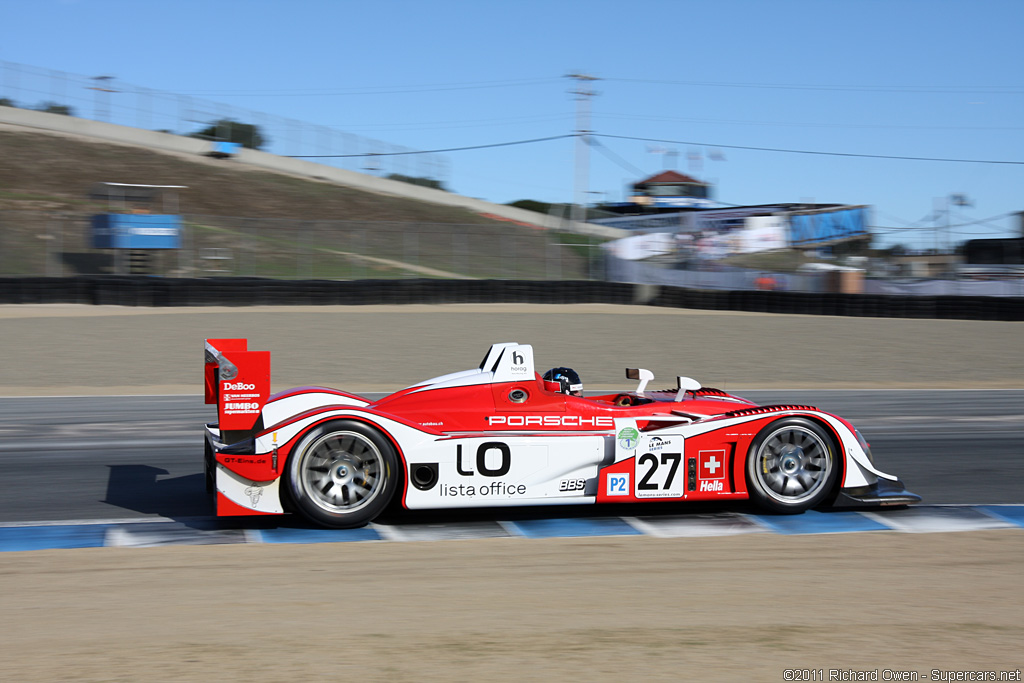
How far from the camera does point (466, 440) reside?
5.82 meters

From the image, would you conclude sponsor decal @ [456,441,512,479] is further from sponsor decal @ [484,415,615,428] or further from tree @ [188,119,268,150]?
tree @ [188,119,268,150]

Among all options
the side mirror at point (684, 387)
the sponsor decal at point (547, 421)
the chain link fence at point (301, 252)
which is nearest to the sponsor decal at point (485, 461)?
the sponsor decal at point (547, 421)

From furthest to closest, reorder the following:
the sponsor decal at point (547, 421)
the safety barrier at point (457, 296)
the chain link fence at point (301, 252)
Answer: the chain link fence at point (301, 252)
the safety barrier at point (457, 296)
the sponsor decal at point (547, 421)

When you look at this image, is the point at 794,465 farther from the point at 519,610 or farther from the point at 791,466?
the point at 519,610

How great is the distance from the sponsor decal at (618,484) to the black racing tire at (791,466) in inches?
32.1

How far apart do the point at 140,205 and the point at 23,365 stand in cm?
1892

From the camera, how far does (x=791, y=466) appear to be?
6.23 meters

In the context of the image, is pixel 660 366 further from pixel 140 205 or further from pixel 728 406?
pixel 140 205

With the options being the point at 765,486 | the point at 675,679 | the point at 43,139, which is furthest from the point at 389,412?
the point at 43,139

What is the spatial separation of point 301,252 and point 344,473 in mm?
27721

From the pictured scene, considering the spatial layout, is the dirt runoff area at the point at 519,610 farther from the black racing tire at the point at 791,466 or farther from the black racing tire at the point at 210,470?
the black racing tire at the point at 210,470

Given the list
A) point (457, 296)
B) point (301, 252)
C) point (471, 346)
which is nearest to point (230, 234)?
point (301, 252)

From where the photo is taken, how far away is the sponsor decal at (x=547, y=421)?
5969mm

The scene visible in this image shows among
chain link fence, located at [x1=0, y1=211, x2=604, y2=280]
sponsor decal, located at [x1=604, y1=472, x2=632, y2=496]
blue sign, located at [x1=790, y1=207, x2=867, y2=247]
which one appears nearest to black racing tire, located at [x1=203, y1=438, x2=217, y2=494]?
sponsor decal, located at [x1=604, y1=472, x2=632, y2=496]
